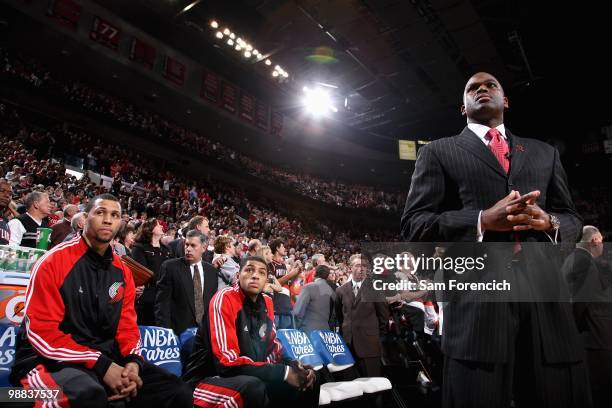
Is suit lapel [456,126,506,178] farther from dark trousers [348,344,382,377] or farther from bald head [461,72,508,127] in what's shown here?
dark trousers [348,344,382,377]

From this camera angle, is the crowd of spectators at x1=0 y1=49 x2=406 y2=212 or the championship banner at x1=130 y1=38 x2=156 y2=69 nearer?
the crowd of spectators at x1=0 y1=49 x2=406 y2=212

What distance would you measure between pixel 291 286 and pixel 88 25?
13.2 metres

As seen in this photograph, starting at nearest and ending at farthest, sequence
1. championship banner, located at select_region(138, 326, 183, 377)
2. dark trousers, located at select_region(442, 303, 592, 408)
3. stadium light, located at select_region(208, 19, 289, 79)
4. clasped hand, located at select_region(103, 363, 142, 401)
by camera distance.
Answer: dark trousers, located at select_region(442, 303, 592, 408), clasped hand, located at select_region(103, 363, 142, 401), championship banner, located at select_region(138, 326, 183, 377), stadium light, located at select_region(208, 19, 289, 79)

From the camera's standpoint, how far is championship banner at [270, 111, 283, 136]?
20.9 meters

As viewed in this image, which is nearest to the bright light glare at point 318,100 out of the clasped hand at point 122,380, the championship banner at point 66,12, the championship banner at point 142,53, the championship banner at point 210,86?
the championship banner at point 210,86

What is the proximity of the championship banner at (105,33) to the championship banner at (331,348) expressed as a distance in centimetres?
1464

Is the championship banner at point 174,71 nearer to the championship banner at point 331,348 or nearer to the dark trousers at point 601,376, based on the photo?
the championship banner at point 331,348

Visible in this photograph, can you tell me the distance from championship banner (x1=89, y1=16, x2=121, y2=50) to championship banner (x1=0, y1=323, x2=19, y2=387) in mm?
14624

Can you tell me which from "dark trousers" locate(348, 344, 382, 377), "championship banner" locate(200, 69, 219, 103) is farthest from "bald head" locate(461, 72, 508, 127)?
"championship banner" locate(200, 69, 219, 103)

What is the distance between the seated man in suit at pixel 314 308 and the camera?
4.76m

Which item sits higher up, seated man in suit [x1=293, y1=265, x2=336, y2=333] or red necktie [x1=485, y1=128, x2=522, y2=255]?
red necktie [x1=485, y1=128, x2=522, y2=255]

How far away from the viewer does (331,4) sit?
12297 mm

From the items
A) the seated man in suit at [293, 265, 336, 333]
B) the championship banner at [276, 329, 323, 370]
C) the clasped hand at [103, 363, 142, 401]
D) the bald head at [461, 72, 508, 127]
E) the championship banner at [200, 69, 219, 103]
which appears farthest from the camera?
the championship banner at [200, 69, 219, 103]

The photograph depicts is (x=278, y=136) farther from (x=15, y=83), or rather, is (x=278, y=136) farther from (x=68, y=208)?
(x=68, y=208)
